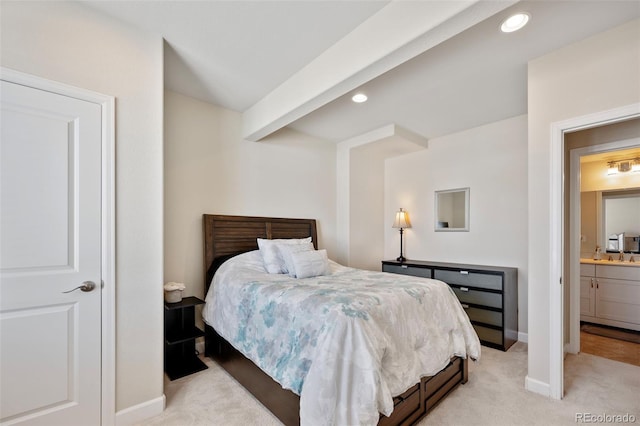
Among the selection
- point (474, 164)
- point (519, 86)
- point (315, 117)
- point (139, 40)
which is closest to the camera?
point (139, 40)

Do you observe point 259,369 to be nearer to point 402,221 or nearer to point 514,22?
point 514,22

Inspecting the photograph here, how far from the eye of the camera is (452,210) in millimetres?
4219

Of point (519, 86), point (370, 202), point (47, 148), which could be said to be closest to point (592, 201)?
point (519, 86)

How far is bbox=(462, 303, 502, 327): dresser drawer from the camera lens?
330 centimetres

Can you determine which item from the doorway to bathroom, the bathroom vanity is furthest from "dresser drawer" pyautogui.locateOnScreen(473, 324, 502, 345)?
the bathroom vanity

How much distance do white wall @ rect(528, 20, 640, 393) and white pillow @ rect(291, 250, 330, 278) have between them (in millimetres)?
1760

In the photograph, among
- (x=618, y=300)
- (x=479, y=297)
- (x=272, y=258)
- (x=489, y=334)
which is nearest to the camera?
(x=272, y=258)

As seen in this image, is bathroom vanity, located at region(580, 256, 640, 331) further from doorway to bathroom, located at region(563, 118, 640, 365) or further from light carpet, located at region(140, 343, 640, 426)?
light carpet, located at region(140, 343, 640, 426)

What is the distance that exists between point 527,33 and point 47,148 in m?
3.19

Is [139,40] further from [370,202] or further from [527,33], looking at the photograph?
[370,202]

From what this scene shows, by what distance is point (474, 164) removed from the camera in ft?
13.1

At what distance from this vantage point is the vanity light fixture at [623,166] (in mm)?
3824

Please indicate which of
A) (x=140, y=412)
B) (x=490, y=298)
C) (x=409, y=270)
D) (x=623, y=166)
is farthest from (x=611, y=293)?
(x=140, y=412)

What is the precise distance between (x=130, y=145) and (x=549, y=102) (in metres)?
3.13
